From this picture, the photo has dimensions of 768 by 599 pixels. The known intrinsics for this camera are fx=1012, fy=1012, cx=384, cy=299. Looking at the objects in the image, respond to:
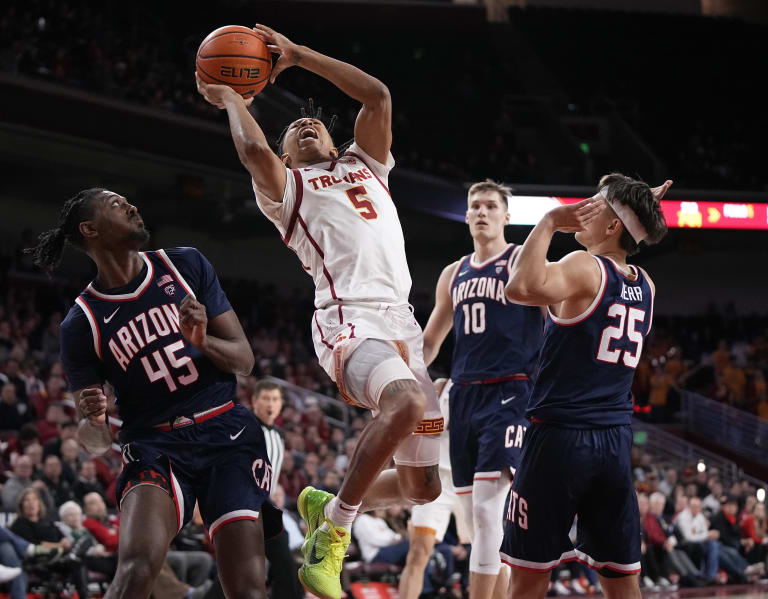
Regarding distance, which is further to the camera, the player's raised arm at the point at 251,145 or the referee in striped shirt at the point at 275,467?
the referee in striped shirt at the point at 275,467

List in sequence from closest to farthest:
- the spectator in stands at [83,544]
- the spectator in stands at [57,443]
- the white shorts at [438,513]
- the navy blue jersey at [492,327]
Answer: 1. the navy blue jersey at [492,327]
2. the white shorts at [438,513]
3. the spectator in stands at [83,544]
4. the spectator in stands at [57,443]

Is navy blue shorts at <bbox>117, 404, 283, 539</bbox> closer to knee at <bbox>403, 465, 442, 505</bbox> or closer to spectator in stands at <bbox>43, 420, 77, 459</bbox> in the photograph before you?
knee at <bbox>403, 465, 442, 505</bbox>

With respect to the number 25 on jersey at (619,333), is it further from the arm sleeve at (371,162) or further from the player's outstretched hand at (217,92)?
the player's outstretched hand at (217,92)

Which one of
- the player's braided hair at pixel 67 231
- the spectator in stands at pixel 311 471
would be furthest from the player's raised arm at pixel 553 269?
the spectator in stands at pixel 311 471

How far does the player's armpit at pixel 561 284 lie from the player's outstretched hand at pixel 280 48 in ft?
5.18

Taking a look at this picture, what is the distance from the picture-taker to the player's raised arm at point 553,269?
4344 mm

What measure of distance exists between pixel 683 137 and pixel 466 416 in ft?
65.4

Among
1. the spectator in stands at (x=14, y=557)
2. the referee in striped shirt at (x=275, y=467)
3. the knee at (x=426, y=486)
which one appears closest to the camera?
the knee at (x=426, y=486)

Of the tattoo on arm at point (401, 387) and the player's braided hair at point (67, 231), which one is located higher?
the player's braided hair at point (67, 231)

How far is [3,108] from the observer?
1528 centimetres

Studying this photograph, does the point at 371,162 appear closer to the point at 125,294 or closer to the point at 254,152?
the point at 254,152

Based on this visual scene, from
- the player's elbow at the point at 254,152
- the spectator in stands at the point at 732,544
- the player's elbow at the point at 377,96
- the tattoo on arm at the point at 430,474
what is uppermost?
the player's elbow at the point at 377,96

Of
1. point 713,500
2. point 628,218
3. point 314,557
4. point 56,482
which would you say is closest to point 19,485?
point 56,482

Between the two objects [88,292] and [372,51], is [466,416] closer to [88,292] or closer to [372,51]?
[88,292]
